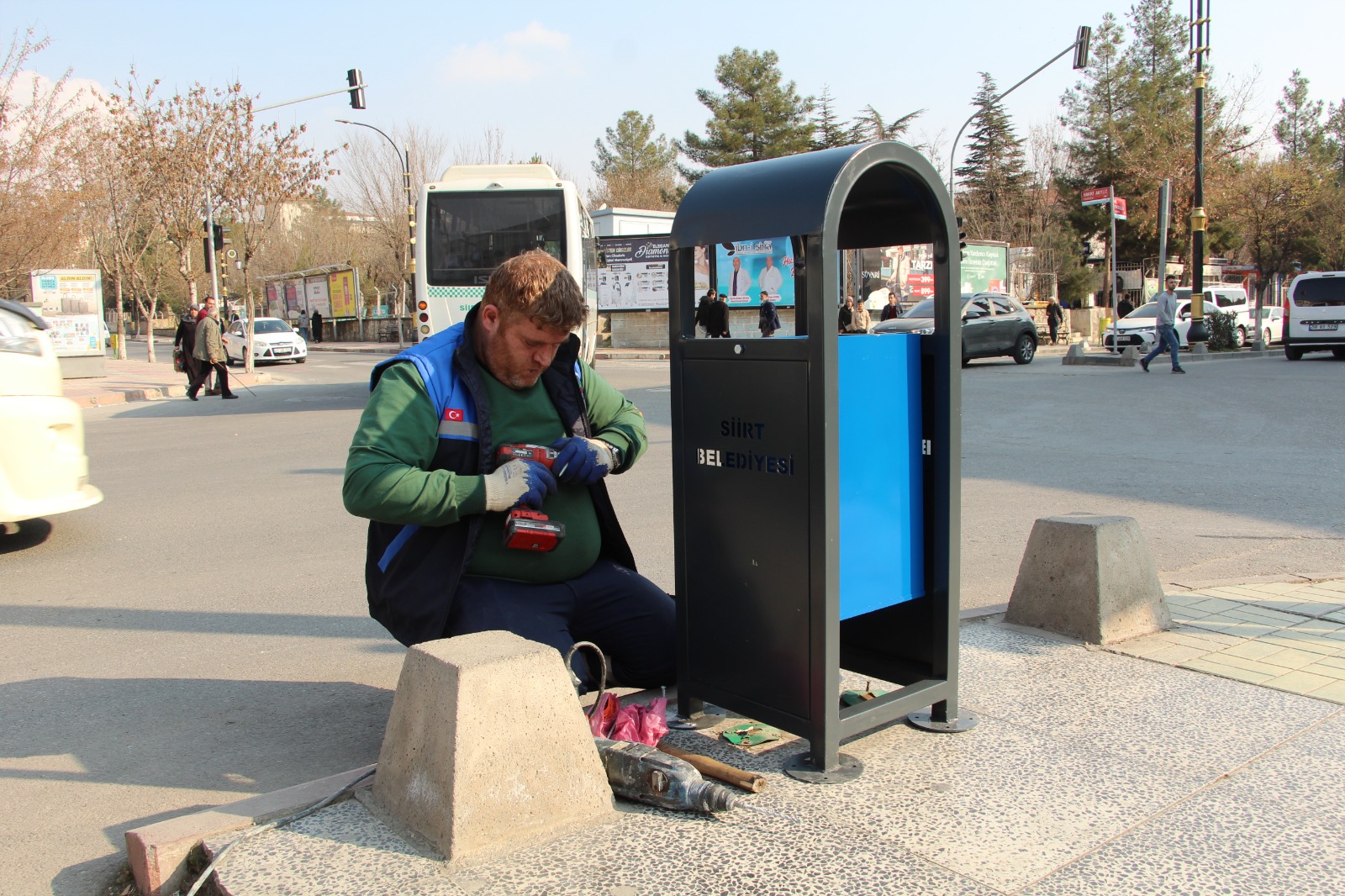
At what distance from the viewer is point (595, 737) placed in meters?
3.02

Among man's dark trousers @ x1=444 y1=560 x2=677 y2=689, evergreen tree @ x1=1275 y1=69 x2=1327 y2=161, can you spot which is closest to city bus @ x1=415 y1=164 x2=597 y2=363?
man's dark trousers @ x1=444 y1=560 x2=677 y2=689

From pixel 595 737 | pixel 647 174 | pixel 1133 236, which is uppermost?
pixel 647 174

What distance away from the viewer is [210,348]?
62.5ft

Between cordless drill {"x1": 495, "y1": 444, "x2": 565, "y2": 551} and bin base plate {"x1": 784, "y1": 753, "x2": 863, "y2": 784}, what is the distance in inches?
38.0

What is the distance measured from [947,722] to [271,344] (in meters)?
33.0

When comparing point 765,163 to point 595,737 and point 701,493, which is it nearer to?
point 701,493

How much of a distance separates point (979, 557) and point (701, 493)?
3.64 meters

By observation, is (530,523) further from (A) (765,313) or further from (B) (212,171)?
(B) (212,171)

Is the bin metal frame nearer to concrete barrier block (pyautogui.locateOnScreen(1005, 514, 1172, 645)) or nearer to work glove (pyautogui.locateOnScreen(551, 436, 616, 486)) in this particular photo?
work glove (pyautogui.locateOnScreen(551, 436, 616, 486))

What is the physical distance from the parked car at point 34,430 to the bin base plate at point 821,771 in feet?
17.9

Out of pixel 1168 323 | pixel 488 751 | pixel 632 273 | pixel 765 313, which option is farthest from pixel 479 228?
pixel 632 273

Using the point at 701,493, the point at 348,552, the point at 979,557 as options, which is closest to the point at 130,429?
the point at 348,552

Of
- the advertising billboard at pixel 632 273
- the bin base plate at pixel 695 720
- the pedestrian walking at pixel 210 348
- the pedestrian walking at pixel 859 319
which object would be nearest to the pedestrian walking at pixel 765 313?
the bin base plate at pixel 695 720

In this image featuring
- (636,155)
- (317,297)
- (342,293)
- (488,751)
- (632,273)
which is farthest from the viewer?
(636,155)
